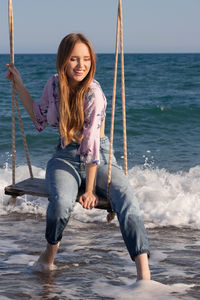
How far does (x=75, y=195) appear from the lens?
2389 mm

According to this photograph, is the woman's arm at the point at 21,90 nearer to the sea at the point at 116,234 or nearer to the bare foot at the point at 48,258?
the sea at the point at 116,234

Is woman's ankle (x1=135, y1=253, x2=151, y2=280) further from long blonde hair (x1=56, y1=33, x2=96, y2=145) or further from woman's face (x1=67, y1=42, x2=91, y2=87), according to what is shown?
woman's face (x1=67, y1=42, x2=91, y2=87)

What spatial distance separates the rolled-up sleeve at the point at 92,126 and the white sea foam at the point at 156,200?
1793mm

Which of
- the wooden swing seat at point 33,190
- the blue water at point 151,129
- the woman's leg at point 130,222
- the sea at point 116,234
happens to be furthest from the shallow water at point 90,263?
the blue water at point 151,129

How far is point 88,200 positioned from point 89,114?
0.45 metres

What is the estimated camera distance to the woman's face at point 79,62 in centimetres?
247

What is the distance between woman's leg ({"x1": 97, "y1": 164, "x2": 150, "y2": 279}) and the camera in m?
2.25

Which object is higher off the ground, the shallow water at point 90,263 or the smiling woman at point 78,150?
the smiling woman at point 78,150

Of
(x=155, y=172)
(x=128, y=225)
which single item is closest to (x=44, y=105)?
(x=128, y=225)

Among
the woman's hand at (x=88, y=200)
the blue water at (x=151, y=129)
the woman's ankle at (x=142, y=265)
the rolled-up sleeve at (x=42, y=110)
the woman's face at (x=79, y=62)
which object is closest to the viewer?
the woman's ankle at (x=142, y=265)

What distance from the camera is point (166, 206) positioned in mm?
4453

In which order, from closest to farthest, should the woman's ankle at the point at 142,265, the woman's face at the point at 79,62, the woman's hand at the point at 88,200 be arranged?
the woman's ankle at the point at 142,265
the woman's hand at the point at 88,200
the woman's face at the point at 79,62

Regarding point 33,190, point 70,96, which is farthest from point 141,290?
point 70,96

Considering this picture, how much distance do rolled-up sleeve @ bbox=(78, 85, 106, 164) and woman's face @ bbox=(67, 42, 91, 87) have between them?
11 cm
